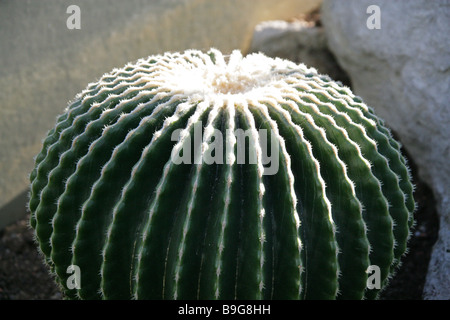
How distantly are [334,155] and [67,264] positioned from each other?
1013mm

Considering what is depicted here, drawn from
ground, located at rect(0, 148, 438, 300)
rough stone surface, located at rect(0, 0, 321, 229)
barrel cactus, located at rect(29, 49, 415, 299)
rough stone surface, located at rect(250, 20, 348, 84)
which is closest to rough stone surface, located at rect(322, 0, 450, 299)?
ground, located at rect(0, 148, 438, 300)

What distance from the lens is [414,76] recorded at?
2979 mm

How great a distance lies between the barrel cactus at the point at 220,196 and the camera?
177 cm

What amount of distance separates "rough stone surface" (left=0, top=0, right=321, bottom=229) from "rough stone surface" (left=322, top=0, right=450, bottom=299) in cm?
Answer: 109

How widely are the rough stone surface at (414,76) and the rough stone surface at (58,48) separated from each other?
1.09 meters

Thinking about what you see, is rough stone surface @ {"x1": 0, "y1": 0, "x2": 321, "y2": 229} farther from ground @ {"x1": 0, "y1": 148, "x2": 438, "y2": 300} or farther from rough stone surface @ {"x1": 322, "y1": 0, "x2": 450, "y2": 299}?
rough stone surface @ {"x1": 322, "y1": 0, "x2": 450, "y2": 299}

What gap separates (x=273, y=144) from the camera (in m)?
1.83

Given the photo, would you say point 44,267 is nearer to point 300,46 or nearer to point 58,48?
point 58,48

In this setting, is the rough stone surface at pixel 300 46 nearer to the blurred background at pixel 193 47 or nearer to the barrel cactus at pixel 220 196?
the blurred background at pixel 193 47

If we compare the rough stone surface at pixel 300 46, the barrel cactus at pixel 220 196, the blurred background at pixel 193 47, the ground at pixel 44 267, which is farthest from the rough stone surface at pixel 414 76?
the barrel cactus at pixel 220 196

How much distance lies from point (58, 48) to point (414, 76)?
1.97 metres

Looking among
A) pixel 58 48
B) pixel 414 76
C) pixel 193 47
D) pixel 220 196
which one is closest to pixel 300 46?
pixel 193 47

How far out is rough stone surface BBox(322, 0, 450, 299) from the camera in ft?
8.98

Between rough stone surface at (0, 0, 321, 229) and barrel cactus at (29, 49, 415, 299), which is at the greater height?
rough stone surface at (0, 0, 321, 229)
